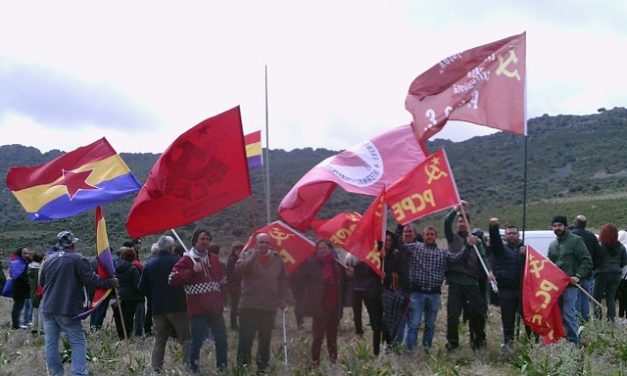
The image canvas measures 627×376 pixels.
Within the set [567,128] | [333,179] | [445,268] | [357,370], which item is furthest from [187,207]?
[567,128]

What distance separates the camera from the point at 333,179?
9.77 meters

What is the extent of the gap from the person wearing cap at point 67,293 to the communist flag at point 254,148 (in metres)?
5.34

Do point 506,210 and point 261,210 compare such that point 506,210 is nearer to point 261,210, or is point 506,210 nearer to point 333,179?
point 261,210

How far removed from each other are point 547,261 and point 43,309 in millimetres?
6070

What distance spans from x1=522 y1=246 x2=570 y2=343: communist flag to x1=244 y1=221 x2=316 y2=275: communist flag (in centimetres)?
283

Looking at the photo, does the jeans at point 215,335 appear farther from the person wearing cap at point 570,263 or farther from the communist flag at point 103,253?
the person wearing cap at point 570,263

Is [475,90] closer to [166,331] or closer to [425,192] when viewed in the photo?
[425,192]

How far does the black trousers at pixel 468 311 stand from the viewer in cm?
972

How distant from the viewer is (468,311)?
390 inches

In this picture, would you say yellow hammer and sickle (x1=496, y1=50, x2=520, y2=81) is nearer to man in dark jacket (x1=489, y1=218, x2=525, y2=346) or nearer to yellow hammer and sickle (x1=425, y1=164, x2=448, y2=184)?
yellow hammer and sickle (x1=425, y1=164, x2=448, y2=184)

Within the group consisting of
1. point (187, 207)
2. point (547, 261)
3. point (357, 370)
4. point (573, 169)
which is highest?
point (573, 169)

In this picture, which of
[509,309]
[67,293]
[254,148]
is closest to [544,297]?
[509,309]

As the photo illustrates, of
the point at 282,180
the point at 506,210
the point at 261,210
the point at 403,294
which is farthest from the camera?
the point at 282,180

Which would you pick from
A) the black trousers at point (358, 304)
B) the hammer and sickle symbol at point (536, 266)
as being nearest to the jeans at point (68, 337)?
the black trousers at point (358, 304)
